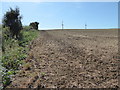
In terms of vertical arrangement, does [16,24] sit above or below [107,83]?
above

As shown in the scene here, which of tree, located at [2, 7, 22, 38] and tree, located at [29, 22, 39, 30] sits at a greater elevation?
tree, located at [29, 22, 39, 30]

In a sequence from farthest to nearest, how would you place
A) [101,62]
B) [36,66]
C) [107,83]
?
1. [101,62]
2. [36,66]
3. [107,83]

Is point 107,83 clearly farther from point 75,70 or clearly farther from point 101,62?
point 101,62

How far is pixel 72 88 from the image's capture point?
10.5 ft

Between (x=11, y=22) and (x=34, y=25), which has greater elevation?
(x=34, y=25)

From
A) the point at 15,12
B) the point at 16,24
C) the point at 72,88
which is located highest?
the point at 15,12

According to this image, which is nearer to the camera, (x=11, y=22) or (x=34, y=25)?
(x=11, y=22)

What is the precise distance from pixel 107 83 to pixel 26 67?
8.38 feet

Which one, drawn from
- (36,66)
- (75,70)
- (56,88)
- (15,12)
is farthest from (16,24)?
(56,88)

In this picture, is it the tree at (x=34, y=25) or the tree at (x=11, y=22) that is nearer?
the tree at (x=11, y=22)

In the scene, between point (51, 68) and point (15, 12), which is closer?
point (51, 68)

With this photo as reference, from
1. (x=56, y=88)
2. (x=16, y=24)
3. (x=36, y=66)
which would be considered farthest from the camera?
(x=16, y=24)

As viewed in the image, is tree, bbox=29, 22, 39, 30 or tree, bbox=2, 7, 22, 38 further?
tree, bbox=29, 22, 39, 30

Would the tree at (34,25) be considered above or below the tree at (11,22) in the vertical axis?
above
